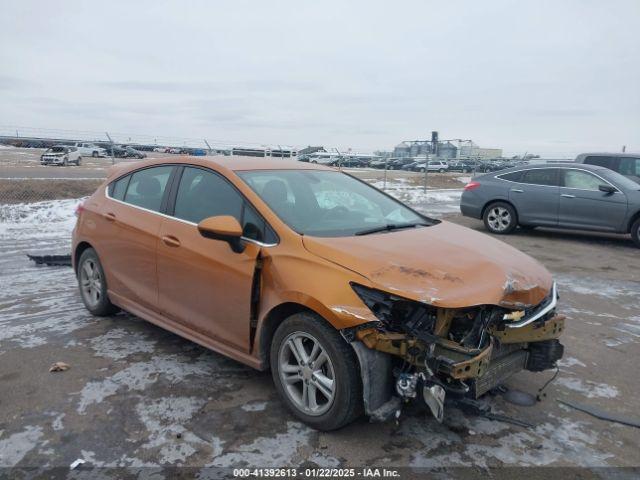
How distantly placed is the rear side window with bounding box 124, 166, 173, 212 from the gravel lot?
1.18m

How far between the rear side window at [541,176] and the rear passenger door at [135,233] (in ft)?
27.4

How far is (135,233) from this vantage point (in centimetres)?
443

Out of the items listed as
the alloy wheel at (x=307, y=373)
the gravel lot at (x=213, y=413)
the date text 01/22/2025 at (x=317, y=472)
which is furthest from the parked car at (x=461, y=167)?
the date text 01/22/2025 at (x=317, y=472)

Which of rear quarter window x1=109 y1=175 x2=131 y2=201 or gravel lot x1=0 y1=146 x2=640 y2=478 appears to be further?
rear quarter window x1=109 y1=175 x2=131 y2=201

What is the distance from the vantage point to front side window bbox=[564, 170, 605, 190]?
9.86 meters

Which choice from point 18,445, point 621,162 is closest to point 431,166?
point 621,162

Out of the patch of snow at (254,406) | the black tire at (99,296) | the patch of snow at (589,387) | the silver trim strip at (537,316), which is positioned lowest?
the patch of snow at (254,406)

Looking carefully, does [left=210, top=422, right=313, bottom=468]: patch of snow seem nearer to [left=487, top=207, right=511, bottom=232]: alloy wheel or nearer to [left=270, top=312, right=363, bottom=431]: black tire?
[left=270, top=312, right=363, bottom=431]: black tire

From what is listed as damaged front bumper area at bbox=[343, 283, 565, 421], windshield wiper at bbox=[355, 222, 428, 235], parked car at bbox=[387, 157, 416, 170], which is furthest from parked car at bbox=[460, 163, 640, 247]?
parked car at bbox=[387, 157, 416, 170]

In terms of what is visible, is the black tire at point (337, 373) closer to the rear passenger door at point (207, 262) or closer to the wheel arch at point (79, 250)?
the rear passenger door at point (207, 262)

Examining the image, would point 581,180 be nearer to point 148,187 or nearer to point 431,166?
point 148,187

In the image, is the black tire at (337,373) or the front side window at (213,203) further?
the front side window at (213,203)

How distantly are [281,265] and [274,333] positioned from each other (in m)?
Answer: 0.45

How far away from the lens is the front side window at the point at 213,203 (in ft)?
11.6
